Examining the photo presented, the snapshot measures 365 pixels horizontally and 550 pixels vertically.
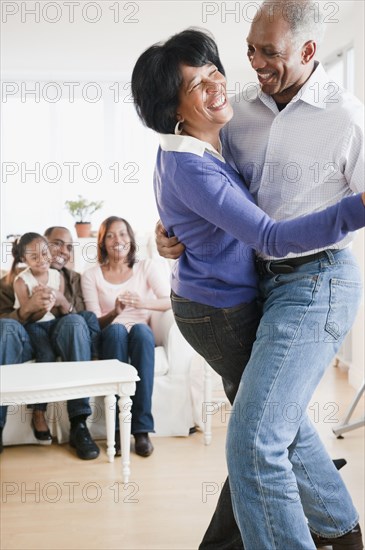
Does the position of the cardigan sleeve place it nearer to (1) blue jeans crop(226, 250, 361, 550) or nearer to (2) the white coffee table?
(1) blue jeans crop(226, 250, 361, 550)

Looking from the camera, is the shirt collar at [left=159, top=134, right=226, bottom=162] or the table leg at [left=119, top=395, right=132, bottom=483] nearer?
the shirt collar at [left=159, top=134, right=226, bottom=162]

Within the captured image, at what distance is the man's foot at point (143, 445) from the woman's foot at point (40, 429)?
1.43 feet

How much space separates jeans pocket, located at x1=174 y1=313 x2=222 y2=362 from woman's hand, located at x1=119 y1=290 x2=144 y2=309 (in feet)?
6.17

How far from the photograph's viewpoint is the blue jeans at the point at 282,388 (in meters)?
1.79

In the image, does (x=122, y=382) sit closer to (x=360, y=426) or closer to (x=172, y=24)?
(x=360, y=426)

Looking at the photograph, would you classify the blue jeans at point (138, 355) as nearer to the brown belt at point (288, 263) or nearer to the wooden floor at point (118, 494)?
the wooden floor at point (118, 494)

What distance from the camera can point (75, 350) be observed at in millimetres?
3736

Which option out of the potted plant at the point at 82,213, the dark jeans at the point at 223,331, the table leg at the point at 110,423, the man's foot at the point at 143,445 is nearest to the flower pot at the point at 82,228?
the potted plant at the point at 82,213

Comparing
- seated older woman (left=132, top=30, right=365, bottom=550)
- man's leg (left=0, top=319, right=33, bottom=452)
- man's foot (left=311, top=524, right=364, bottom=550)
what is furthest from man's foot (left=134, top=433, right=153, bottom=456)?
seated older woman (left=132, top=30, right=365, bottom=550)

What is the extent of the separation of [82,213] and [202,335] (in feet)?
22.1

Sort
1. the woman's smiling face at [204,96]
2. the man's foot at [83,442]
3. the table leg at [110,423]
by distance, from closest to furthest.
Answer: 1. the woman's smiling face at [204,96]
2. the table leg at [110,423]
3. the man's foot at [83,442]

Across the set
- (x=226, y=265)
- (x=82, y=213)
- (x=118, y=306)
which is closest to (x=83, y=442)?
(x=118, y=306)

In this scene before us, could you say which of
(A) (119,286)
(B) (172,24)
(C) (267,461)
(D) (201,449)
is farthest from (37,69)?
(C) (267,461)

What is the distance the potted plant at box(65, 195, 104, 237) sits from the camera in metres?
7.97
